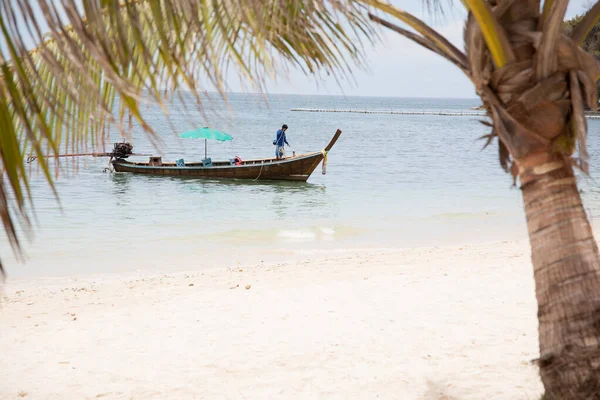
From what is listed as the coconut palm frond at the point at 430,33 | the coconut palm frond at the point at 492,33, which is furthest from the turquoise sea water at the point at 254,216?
the coconut palm frond at the point at 430,33

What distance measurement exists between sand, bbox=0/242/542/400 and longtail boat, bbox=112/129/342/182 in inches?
511

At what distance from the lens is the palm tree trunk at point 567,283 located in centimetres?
278

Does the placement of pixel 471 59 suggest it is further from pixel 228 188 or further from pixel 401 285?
pixel 228 188

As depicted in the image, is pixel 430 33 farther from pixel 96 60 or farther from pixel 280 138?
pixel 280 138

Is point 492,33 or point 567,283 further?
point 567,283

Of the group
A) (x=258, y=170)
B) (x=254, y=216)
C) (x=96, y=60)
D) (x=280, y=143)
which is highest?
(x=96, y=60)

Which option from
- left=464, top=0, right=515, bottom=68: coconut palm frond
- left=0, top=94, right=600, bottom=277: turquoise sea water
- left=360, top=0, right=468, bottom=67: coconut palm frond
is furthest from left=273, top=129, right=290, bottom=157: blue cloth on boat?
left=464, top=0, right=515, bottom=68: coconut palm frond

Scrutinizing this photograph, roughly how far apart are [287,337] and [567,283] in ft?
9.60

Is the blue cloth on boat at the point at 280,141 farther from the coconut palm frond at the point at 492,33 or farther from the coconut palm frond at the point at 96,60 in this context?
the coconut palm frond at the point at 96,60

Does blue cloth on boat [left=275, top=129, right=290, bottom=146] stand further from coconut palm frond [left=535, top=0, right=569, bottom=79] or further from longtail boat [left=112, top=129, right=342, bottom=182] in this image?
coconut palm frond [left=535, top=0, right=569, bottom=79]

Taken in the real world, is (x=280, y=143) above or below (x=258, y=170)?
above

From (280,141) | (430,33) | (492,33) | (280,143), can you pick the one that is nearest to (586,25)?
(492,33)

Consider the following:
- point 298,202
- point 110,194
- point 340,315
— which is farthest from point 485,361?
point 110,194

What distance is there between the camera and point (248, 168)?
21078 mm
